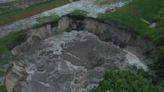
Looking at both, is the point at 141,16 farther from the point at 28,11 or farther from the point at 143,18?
the point at 28,11

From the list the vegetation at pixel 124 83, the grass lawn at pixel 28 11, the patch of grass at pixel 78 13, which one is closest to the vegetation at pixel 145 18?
the patch of grass at pixel 78 13

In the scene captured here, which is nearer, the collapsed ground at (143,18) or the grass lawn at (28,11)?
the collapsed ground at (143,18)

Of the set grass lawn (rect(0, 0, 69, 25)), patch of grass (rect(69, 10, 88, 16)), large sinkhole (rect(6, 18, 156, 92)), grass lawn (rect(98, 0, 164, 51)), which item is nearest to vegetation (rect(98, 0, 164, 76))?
grass lawn (rect(98, 0, 164, 51))

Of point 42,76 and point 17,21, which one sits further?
point 17,21

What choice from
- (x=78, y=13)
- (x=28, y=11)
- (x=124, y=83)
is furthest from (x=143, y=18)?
(x=124, y=83)

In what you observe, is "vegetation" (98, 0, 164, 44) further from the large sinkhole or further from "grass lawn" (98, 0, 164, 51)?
the large sinkhole

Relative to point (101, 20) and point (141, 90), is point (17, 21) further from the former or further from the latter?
point (141, 90)

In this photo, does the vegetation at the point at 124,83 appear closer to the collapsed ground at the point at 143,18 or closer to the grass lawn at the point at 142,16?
the collapsed ground at the point at 143,18

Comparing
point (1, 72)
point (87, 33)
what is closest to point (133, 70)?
point (87, 33)
